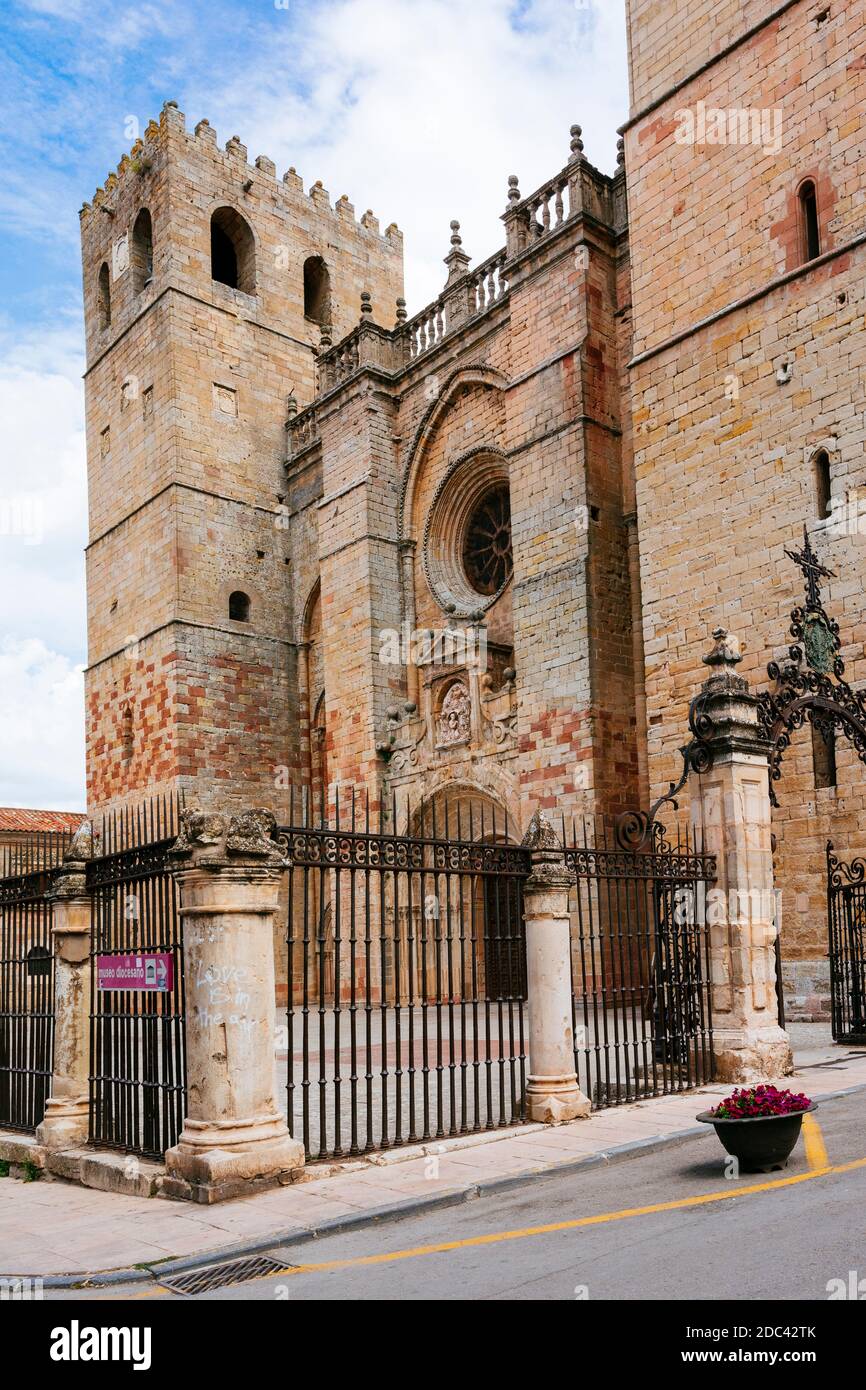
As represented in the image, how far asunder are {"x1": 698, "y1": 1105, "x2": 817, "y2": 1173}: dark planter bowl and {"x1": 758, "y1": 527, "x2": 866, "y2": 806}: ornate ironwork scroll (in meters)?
4.65

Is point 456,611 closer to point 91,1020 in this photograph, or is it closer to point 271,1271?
point 91,1020

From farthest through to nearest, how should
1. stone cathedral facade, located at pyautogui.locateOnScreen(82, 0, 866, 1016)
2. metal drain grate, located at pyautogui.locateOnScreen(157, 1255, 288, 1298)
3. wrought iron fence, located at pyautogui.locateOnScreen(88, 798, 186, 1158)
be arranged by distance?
1. stone cathedral facade, located at pyautogui.locateOnScreen(82, 0, 866, 1016)
2. wrought iron fence, located at pyautogui.locateOnScreen(88, 798, 186, 1158)
3. metal drain grate, located at pyautogui.locateOnScreen(157, 1255, 288, 1298)

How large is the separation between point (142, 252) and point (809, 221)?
17732 mm

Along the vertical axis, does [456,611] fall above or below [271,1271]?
above

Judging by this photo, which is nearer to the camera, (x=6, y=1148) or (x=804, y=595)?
(x=6, y=1148)

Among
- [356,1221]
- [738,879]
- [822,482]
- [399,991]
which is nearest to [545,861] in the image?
[399,991]

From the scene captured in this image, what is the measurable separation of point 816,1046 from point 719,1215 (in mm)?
7839

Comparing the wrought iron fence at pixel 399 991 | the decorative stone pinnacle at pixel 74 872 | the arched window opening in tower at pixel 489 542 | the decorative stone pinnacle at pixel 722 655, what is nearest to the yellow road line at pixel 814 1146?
the wrought iron fence at pixel 399 991

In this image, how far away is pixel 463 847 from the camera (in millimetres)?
8367

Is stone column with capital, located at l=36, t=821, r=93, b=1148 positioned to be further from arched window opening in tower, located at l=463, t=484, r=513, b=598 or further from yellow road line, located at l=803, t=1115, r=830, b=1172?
arched window opening in tower, located at l=463, t=484, r=513, b=598

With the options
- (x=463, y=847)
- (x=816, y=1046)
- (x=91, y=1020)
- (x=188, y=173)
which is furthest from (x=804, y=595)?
(x=188, y=173)

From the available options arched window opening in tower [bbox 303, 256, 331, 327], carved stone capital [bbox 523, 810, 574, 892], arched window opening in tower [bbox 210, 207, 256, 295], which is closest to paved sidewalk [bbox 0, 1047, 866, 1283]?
carved stone capital [bbox 523, 810, 574, 892]

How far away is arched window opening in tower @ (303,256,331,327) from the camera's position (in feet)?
96.1

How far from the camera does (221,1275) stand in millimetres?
5172
